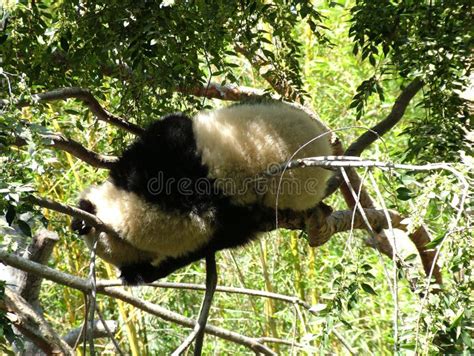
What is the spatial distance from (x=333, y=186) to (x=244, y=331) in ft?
6.09

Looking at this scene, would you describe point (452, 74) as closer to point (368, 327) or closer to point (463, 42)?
point (463, 42)

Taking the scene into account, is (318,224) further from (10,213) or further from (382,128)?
(10,213)

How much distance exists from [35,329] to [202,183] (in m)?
0.80

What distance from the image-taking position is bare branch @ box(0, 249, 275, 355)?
2076 mm

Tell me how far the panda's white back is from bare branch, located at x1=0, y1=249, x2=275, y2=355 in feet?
1.84

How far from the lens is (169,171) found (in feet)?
6.30

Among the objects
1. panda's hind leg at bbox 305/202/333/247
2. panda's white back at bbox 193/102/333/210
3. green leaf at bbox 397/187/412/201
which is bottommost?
panda's hind leg at bbox 305/202/333/247

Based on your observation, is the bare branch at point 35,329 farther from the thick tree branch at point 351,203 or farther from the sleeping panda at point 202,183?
the thick tree branch at point 351,203

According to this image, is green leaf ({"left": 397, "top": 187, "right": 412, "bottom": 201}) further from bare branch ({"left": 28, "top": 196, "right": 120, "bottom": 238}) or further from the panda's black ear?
the panda's black ear

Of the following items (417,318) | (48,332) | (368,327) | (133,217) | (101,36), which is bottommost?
(368,327)

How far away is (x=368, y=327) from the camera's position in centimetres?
405

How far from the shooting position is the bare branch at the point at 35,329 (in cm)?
220

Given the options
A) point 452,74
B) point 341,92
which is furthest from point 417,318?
point 341,92

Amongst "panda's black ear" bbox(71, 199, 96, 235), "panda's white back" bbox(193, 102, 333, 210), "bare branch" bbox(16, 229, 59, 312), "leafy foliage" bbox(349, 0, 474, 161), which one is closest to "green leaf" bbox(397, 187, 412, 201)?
"leafy foliage" bbox(349, 0, 474, 161)
